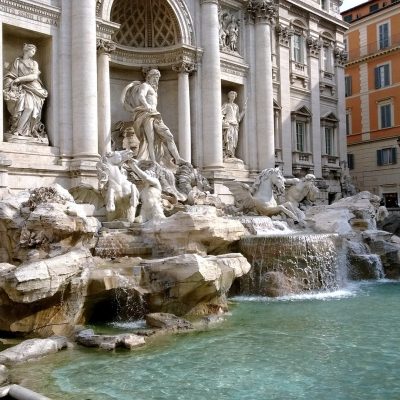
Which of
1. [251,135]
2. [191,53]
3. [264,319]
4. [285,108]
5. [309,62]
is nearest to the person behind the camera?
[264,319]

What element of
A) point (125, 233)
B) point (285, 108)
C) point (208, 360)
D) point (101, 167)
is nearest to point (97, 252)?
point (125, 233)

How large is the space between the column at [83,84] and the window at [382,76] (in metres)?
22.1

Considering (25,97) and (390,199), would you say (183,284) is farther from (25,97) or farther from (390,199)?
(390,199)

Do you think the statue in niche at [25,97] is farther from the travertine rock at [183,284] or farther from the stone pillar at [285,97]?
the stone pillar at [285,97]

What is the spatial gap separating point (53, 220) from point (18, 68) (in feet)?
22.7

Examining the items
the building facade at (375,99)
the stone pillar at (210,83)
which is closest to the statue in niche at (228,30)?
the stone pillar at (210,83)

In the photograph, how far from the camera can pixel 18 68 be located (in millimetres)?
14742

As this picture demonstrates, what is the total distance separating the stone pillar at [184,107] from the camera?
1858 centimetres

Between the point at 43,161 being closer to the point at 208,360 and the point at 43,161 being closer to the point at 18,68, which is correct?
the point at 18,68

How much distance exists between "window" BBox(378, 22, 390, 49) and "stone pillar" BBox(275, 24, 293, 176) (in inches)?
449

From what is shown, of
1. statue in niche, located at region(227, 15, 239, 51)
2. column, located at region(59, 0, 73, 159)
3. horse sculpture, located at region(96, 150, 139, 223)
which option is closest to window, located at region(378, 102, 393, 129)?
statue in niche, located at region(227, 15, 239, 51)

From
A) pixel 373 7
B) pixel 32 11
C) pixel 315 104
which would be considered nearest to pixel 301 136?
pixel 315 104

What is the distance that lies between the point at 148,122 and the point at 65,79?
2.82 meters

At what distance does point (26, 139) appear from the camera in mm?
14680
